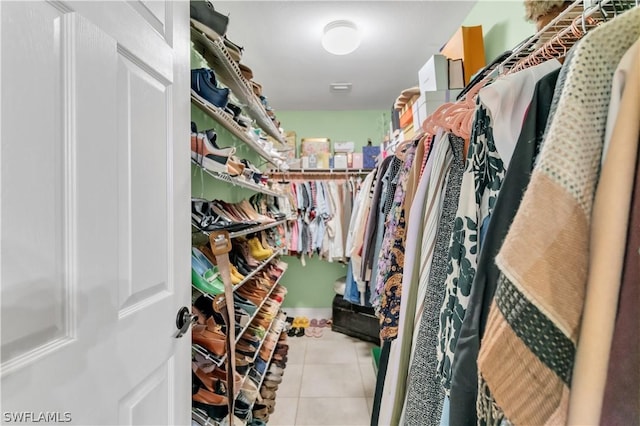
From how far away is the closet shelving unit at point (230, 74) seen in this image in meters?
1.09

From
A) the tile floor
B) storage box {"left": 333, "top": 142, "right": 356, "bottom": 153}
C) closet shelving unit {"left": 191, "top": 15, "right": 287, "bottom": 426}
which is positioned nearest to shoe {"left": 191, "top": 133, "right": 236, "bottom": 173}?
closet shelving unit {"left": 191, "top": 15, "right": 287, "bottom": 426}

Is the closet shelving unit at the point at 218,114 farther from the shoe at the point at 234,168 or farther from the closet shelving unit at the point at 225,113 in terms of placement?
the shoe at the point at 234,168

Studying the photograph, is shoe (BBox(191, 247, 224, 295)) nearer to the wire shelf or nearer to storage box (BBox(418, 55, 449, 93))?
the wire shelf

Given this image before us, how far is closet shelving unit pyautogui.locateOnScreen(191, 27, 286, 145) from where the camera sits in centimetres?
109

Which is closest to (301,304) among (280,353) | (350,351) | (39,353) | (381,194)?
(350,351)

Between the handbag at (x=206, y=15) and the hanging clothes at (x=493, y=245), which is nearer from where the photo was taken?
the hanging clothes at (x=493, y=245)

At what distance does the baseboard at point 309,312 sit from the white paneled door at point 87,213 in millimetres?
2655

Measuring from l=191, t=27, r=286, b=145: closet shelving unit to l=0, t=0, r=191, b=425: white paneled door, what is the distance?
33 centimetres

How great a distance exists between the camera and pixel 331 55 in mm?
2109

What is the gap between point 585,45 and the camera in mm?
305

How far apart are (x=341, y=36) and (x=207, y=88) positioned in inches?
44.6

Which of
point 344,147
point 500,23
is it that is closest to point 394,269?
point 500,23

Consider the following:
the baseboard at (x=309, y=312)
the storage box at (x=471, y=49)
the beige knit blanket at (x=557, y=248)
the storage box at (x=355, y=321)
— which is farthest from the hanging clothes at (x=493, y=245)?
the baseboard at (x=309, y=312)

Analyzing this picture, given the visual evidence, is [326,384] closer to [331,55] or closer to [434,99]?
[434,99]
